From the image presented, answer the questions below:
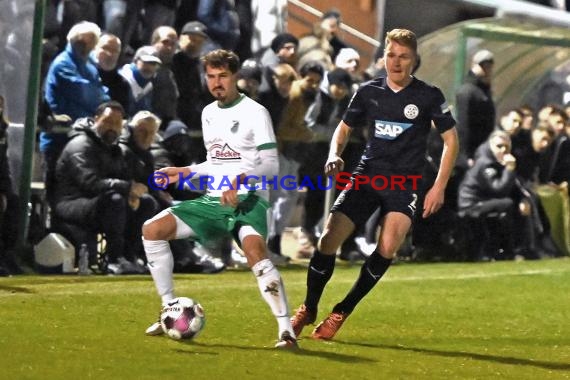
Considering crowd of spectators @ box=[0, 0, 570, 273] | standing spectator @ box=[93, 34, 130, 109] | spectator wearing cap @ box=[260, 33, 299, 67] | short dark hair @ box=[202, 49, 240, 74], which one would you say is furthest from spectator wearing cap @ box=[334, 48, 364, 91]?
short dark hair @ box=[202, 49, 240, 74]

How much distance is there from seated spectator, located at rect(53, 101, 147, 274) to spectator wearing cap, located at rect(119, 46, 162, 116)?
0.81 metres

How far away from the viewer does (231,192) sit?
9.92 m

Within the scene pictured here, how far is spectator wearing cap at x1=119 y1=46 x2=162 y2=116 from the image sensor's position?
15984 millimetres

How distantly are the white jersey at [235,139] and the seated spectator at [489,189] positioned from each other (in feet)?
30.5

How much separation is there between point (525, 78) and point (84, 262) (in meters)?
8.85

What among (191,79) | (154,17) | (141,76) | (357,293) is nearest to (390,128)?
(357,293)

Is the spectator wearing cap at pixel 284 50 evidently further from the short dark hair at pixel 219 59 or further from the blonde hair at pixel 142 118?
the short dark hair at pixel 219 59

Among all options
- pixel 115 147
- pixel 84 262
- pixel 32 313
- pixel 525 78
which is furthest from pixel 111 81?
pixel 525 78

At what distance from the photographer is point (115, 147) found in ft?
51.0

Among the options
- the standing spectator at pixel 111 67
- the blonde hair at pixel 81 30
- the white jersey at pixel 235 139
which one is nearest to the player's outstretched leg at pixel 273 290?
the white jersey at pixel 235 139

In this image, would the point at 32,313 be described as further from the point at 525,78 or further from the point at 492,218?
the point at 525,78

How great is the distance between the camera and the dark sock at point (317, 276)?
36.6 ft

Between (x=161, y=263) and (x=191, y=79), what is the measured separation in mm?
6331

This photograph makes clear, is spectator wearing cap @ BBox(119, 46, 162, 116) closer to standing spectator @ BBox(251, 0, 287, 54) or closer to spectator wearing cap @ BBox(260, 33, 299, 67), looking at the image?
spectator wearing cap @ BBox(260, 33, 299, 67)
